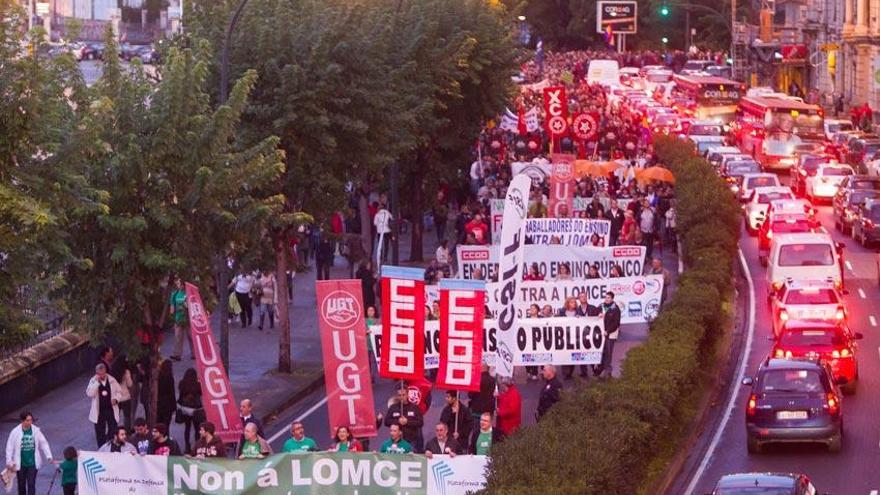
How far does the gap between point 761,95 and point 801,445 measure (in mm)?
59308

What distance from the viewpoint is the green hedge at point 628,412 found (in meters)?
20.1

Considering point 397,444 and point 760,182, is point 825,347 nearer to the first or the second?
point 397,444

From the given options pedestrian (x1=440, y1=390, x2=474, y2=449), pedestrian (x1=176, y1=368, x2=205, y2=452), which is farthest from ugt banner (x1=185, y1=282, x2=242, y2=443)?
pedestrian (x1=440, y1=390, x2=474, y2=449)

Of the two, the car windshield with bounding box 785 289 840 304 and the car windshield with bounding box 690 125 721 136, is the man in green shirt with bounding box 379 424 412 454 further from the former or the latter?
the car windshield with bounding box 690 125 721 136

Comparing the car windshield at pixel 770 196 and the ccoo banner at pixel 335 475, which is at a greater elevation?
the car windshield at pixel 770 196

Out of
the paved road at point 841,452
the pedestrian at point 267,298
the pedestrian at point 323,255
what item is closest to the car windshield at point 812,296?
the paved road at point 841,452

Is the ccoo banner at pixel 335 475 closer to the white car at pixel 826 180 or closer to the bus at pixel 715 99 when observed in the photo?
the white car at pixel 826 180

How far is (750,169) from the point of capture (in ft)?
197

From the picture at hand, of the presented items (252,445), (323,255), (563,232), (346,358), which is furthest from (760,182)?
(252,445)

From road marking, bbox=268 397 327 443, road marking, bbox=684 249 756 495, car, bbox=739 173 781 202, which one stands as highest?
car, bbox=739 173 781 202

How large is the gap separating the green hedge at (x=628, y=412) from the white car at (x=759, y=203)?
10.6m

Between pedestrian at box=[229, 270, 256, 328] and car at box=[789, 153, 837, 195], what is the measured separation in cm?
2539

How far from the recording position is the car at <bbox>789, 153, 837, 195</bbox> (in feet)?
200

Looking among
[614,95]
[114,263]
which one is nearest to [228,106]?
[114,263]
